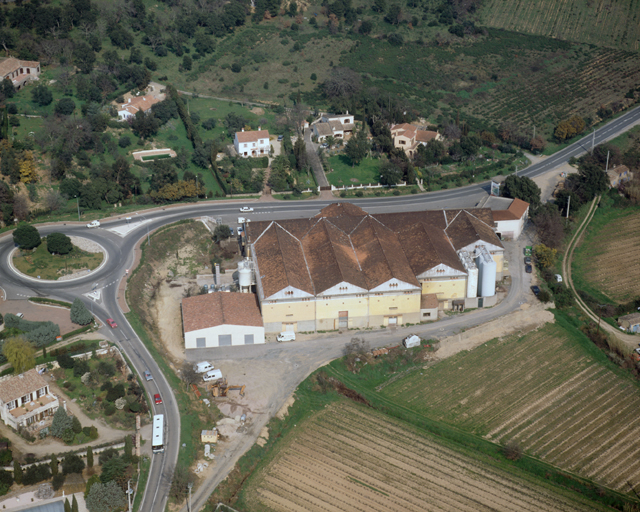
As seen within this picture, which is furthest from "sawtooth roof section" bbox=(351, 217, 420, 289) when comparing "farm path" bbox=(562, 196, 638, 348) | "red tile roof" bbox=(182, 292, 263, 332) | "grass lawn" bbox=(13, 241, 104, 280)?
"grass lawn" bbox=(13, 241, 104, 280)

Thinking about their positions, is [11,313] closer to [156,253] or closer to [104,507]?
[156,253]

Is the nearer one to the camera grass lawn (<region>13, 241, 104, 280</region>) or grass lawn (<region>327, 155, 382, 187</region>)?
grass lawn (<region>13, 241, 104, 280</region>)

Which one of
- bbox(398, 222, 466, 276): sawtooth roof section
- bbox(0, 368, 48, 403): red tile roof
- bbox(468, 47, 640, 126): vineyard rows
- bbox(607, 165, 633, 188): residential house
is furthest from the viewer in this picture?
bbox(468, 47, 640, 126): vineyard rows

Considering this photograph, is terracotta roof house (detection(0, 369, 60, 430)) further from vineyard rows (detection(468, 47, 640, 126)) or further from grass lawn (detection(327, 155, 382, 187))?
vineyard rows (detection(468, 47, 640, 126))

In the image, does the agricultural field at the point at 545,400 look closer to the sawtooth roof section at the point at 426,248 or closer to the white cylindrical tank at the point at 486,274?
the white cylindrical tank at the point at 486,274

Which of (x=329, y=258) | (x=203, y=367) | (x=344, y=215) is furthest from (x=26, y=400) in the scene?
(x=344, y=215)

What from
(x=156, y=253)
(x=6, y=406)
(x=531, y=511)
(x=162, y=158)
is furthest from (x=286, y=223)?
(x=531, y=511)

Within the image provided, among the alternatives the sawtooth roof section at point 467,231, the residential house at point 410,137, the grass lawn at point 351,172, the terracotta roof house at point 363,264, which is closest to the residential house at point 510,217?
the terracotta roof house at point 363,264

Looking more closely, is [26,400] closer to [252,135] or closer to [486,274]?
[486,274]
